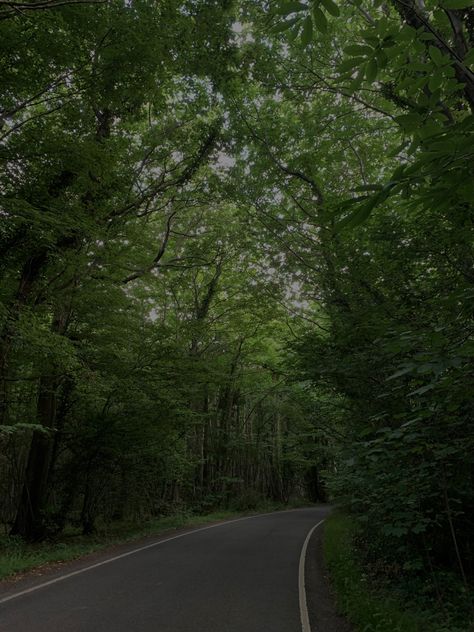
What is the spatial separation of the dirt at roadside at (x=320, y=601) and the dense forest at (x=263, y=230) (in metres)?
1.02

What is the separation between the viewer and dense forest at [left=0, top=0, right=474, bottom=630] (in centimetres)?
274

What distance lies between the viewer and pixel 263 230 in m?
11.9

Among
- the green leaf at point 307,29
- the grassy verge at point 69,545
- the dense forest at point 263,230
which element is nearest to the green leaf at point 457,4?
the dense forest at point 263,230

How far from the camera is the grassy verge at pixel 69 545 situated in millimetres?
8695

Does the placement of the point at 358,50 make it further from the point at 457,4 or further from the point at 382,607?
the point at 382,607

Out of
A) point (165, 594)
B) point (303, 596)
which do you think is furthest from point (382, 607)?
point (165, 594)

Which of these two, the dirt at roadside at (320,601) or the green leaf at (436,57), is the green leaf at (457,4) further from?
the dirt at roadside at (320,601)

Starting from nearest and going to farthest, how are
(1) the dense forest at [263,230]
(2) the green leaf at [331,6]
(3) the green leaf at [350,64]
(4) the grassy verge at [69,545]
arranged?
(2) the green leaf at [331,6] → (3) the green leaf at [350,64] → (1) the dense forest at [263,230] → (4) the grassy verge at [69,545]

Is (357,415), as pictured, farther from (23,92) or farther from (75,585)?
(23,92)

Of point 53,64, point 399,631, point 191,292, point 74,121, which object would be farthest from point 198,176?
point 399,631

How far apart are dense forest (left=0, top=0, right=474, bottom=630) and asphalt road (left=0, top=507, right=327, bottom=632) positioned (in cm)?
200

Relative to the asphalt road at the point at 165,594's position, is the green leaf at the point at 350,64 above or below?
above

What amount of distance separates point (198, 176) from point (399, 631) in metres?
12.8

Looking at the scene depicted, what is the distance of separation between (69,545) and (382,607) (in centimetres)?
916
